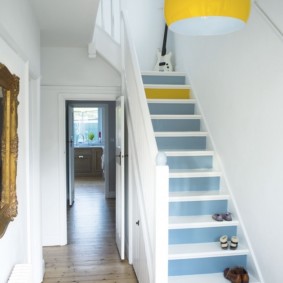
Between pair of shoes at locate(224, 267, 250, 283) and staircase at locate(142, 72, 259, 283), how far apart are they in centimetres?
7

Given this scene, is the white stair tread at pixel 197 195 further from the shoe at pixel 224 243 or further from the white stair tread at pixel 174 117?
the white stair tread at pixel 174 117

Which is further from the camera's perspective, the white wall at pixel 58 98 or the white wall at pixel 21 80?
the white wall at pixel 58 98

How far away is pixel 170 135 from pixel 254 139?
1.20 m

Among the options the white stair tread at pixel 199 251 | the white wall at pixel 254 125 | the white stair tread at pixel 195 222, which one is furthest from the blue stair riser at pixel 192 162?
the white stair tread at pixel 199 251

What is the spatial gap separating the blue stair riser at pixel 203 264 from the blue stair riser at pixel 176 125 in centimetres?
160

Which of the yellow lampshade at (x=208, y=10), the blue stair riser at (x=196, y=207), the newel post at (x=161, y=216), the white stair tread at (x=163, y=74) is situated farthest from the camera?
the white stair tread at (x=163, y=74)

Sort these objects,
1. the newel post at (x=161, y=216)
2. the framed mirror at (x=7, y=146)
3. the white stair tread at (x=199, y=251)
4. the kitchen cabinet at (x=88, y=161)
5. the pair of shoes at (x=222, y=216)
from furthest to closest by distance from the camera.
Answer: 1. the kitchen cabinet at (x=88, y=161)
2. the pair of shoes at (x=222, y=216)
3. the white stair tread at (x=199, y=251)
4. the newel post at (x=161, y=216)
5. the framed mirror at (x=7, y=146)

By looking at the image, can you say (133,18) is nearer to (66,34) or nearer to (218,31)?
(66,34)

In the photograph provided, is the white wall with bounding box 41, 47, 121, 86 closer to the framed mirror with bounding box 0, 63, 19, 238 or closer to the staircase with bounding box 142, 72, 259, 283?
the staircase with bounding box 142, 72, 259, 283

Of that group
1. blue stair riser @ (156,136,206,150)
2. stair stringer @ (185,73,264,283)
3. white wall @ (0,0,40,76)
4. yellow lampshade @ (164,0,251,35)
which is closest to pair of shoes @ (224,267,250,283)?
stair stringer @ (185,73,264,283)

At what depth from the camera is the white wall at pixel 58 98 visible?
422cm

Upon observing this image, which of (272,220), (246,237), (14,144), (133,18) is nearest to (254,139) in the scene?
(272,220)

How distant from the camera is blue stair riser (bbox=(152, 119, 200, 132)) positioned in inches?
151

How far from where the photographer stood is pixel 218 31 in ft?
6.03
